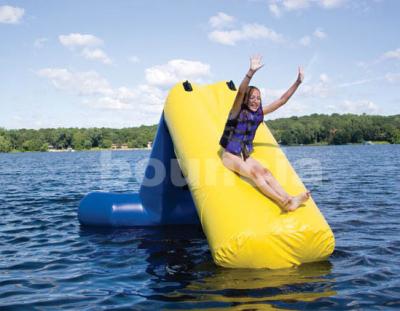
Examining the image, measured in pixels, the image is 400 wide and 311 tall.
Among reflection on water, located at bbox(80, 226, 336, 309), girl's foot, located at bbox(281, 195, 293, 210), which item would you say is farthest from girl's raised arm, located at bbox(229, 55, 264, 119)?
reflection on water, located at bbox(80, 226, 336, 309)

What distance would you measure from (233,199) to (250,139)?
1071 millimetres

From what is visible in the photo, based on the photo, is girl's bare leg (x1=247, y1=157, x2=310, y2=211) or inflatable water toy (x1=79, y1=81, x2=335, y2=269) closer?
inflatable water toy (x1=79, y1=81, x2=335, y2=269)

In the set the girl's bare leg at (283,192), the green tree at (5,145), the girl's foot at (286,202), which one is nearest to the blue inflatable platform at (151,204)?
the girl's bare leg at (283,192)

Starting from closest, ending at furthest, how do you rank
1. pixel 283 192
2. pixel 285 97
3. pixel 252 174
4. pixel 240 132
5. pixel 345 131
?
pixel 283 192, pixel 252 174, pixel 240 132, pixel 285 97, pixel 345 131

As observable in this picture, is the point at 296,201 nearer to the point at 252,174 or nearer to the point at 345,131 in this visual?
the point at 252,174

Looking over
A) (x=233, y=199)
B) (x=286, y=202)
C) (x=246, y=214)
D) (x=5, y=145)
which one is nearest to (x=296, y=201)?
(x=286, y=202)

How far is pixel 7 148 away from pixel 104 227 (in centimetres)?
8669

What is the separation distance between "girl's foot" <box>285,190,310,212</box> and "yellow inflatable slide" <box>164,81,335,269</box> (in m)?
0.06

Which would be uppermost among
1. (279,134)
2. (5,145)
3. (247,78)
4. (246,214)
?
(279,134)

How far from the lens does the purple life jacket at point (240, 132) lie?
5766 mm

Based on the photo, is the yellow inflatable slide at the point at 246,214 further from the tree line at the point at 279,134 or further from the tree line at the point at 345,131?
the tree line at the point at 279,134

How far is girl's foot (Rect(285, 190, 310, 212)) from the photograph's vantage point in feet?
16.6

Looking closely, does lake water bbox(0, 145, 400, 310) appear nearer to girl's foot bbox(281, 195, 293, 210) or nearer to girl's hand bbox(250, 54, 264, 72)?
girl's foot bbox(281, 195, 293, 210)

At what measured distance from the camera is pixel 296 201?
16.7 ft
